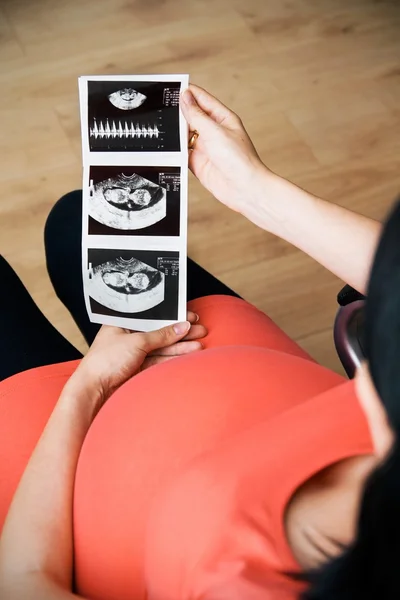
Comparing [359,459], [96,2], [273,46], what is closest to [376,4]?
[273,46]

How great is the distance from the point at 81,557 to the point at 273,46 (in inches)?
63.7

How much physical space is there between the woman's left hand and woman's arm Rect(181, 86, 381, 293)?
0.18 m

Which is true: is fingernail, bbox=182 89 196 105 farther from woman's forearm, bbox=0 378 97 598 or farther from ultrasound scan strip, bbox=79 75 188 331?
woman's forearm, bbox=0 378 97 598

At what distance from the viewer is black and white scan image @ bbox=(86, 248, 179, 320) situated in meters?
1.01

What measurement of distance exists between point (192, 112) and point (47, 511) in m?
0.54

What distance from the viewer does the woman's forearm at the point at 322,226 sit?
884mm

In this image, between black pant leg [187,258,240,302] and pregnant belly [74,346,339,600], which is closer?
pregnant belly [74,346,339,600]

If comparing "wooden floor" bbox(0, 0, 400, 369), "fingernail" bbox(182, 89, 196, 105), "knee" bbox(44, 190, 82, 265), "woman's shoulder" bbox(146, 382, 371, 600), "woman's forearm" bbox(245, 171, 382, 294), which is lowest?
"wooden floor" bbox(0, 0, 400, 369)

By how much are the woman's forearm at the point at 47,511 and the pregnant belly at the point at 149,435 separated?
0.02 meters

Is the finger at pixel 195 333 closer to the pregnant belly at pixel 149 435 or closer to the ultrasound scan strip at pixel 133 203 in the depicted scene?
the ultrasound scan strip at pixel 133 203

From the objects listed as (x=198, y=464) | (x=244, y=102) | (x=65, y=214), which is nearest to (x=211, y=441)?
(x=198, y=464)

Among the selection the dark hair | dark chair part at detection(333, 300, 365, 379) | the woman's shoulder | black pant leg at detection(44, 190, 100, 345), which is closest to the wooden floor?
black pant leg at detection(44, 190, 100, 345)

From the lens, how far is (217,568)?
23.5 inches

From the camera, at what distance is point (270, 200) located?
94 cm
